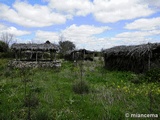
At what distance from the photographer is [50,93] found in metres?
8.20

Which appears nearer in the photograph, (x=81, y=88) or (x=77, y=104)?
(x=77, y=104)

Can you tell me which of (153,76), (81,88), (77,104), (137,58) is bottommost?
(77,104)

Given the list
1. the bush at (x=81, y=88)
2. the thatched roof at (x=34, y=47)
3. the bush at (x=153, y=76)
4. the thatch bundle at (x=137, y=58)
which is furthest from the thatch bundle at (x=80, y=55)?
the bush at (x=81, y=88)

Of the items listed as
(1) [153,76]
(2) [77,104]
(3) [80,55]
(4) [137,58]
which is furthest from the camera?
(3) [80,55]

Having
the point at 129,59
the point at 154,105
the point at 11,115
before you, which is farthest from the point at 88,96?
the point at 129,59

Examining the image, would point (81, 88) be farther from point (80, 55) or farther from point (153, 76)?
point (80, 55)

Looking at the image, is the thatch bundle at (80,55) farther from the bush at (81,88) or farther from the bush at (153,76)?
the bush at (81,88)

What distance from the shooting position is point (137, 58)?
14664mm

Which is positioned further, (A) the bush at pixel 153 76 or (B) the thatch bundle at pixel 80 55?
(B) the thatch bundle at pixel 80 55

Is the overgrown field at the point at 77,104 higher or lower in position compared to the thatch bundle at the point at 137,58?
lower

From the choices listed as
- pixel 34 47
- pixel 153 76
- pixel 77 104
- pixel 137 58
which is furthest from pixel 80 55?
pixel 77 104

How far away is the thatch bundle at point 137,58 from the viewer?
1377 cm

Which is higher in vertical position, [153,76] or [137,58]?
[137,58]

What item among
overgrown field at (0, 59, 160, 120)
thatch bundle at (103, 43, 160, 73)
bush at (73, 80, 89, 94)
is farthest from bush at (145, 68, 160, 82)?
bush at (73, 80, 89, 94)
